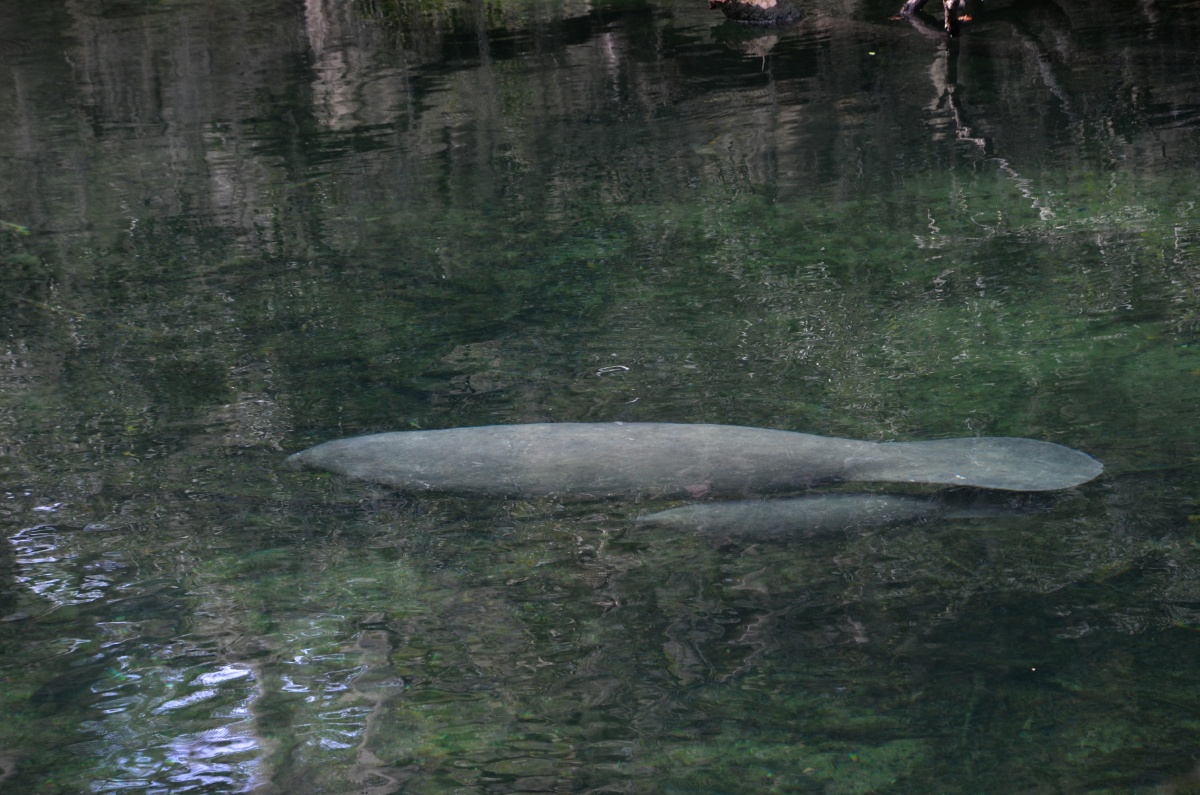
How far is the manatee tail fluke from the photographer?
3668 millimetres

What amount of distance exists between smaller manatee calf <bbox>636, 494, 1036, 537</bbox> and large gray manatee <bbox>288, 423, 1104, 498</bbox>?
0.23 feet

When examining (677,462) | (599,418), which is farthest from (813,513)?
(599,418)

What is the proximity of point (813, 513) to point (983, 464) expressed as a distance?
1.95 ft

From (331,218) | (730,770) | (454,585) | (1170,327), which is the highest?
(331,218)

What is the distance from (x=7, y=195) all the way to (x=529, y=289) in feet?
15.9

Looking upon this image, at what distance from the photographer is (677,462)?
13.0ft

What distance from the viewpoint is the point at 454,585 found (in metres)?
3.54

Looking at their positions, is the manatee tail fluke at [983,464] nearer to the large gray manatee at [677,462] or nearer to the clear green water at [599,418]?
the large gray manatee at [677,462]

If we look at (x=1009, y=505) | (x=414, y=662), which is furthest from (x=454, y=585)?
(x=1009, y=505)

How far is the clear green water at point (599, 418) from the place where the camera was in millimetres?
2854

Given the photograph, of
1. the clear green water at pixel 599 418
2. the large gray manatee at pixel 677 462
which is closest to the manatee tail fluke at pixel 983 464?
the large gray manatee at pixel 677 462

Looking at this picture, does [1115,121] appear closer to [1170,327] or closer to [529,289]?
[1170,327]

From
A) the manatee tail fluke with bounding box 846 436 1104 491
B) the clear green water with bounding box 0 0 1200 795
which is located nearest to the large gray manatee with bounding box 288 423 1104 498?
the manatee tail fluke with bounding box 846 436 1104 491

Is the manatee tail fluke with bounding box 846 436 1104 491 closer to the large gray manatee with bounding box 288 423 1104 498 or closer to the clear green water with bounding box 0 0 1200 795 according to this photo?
the large gray manatee with bounding box 288 423 1104 498
